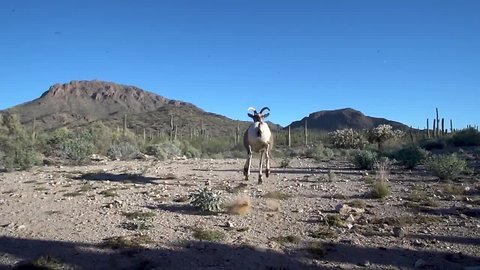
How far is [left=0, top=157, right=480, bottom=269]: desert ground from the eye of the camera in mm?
7234

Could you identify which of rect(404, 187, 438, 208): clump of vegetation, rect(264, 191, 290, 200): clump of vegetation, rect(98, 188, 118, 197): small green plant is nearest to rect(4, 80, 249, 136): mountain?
rect(98, 188, 118, 197): small green plant

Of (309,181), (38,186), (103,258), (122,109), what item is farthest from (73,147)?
(122,109)

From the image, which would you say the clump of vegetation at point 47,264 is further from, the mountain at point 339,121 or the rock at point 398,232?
the mountain at point 339,121

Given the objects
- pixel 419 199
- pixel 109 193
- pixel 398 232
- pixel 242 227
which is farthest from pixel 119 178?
pixel 398 232

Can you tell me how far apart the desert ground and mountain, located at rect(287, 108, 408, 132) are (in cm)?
9557

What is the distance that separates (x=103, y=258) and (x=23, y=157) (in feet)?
43.6

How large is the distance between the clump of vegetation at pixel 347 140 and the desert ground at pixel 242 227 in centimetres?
2928

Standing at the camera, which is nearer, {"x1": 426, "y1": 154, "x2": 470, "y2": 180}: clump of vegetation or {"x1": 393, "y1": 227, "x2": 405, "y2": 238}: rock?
{"x1": 393, "y1": 227, "x2": 405, "y2": 238}: rock

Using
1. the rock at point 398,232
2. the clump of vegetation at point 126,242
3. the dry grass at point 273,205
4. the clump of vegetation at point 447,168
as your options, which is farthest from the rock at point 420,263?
the clump of vegetation at point 447,168

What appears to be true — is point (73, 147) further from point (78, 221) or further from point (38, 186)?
point (78, 221)

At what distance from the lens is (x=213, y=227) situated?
879 centimetres

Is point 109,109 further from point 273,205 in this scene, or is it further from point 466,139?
point 273,205

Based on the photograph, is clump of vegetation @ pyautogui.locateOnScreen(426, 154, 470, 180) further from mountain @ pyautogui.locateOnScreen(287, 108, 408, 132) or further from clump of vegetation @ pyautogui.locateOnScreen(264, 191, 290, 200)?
mountain @ pyautogui.locateOnScreen(287, 108, 408, 132)

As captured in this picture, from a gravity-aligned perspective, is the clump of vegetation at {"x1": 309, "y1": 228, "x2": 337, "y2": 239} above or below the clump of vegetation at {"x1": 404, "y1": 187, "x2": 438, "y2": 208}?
below
